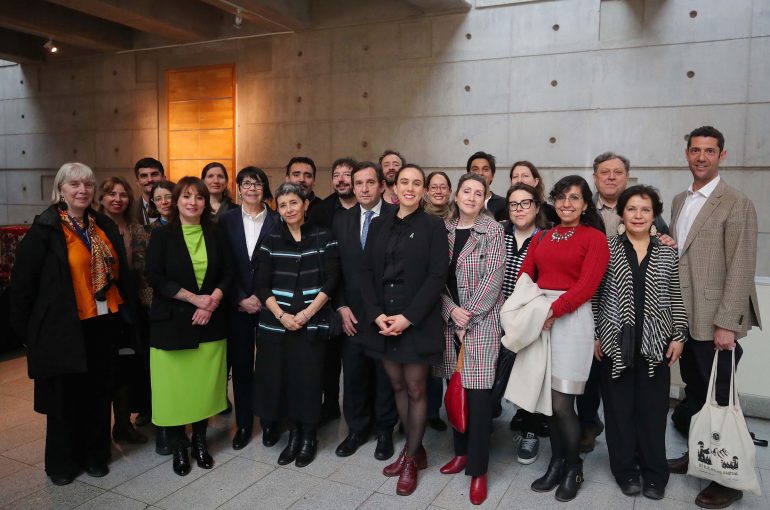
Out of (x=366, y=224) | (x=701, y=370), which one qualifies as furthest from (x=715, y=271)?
(x=366, y=224)

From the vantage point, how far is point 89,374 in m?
3.12

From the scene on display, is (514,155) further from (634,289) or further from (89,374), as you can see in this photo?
(89,374)

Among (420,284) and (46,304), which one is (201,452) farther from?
(420,284)

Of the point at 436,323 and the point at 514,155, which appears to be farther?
the point at 514,155

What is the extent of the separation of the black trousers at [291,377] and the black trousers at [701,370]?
2061 mm

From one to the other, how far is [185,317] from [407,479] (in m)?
1.51

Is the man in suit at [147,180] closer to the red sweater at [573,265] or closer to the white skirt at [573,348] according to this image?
the red sweater at [573,265]

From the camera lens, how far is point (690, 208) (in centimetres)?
316

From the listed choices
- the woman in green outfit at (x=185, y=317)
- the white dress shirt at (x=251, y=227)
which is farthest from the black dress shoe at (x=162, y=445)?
the white dress shirt at (x=251, y=227)

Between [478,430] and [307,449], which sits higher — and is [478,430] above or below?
above

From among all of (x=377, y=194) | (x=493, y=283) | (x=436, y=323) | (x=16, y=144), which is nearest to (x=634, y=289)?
(x=493, y=283)

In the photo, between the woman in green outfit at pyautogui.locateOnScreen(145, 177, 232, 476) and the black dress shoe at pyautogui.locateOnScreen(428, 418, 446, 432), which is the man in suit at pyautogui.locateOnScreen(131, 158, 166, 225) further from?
the black dress shoe at pyautogui.locateOnScreen(428, 418, 446, 432)

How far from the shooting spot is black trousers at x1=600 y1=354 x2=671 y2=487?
9.37ft

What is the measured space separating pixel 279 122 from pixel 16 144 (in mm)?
5693
